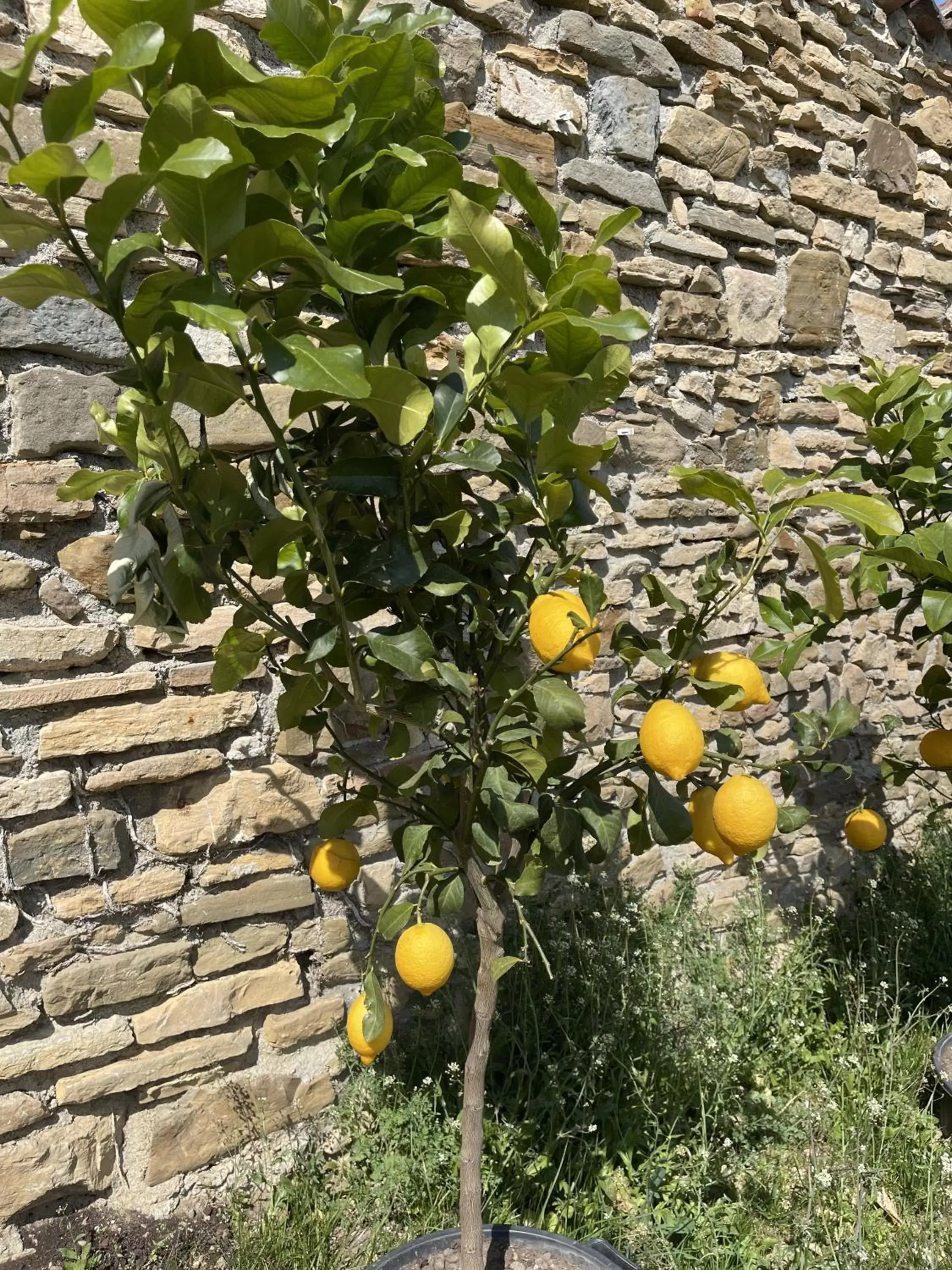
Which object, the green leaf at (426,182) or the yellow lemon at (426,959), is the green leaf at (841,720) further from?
the green leaf at (426,182)

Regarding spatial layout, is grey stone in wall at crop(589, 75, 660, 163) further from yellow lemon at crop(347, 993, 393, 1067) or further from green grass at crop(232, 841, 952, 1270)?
yellow lemon at crop(347, 993, 393, 1067)

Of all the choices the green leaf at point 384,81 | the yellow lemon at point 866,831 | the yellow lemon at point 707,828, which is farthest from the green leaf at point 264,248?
the yellow lemon at point 866,831

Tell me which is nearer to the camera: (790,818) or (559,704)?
(559,704)

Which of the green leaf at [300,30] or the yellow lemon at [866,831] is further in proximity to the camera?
the yellow lemon at [866,831]

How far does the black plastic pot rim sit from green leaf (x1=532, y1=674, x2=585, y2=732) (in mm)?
890

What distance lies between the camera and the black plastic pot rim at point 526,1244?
5.04 feet

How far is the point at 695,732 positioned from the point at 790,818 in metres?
0.42

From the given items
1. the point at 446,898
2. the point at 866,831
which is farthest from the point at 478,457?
the point at 866,831

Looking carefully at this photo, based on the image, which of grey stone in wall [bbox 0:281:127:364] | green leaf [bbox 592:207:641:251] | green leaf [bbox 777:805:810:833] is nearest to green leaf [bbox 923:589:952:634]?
green leaf [bbox 777:805:810:833]

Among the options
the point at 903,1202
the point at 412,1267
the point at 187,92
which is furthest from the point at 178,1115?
the point at 187,92

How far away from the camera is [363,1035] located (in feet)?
4.40

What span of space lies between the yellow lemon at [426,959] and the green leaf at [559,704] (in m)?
0.35

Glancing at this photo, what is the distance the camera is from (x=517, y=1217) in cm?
200

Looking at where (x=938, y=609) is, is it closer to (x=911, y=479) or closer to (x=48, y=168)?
(x=911, y=479)
